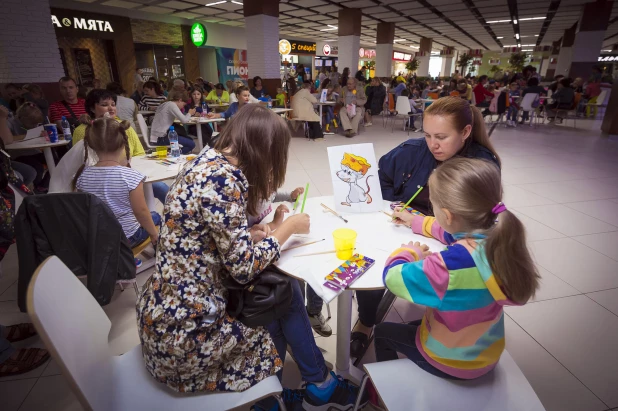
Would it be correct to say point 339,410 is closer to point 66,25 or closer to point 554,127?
point 554,127

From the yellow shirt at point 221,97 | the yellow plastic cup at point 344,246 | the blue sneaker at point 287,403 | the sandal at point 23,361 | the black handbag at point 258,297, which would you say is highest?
the yellow shirt at point 221,97

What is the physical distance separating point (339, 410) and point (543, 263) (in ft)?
7.42

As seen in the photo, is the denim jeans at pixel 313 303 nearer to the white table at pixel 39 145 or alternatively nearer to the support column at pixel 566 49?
the white table at pixel 39 145

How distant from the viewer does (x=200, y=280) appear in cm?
107

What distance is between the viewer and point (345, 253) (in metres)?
1.29

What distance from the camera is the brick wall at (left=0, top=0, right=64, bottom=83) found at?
582 cm

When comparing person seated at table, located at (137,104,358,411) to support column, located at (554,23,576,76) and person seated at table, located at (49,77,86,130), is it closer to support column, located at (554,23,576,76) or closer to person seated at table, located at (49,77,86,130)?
person seated at table, located at (49,77,86,130)

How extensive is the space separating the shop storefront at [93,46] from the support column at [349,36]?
709 cm

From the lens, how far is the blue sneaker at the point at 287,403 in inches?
→ 54.9

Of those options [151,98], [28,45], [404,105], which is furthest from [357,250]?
[28,45]

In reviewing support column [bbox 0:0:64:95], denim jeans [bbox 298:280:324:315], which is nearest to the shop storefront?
support column [bbox 0:0:64:95]

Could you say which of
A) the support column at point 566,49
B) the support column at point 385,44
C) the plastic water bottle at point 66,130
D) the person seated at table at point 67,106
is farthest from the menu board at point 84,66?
the support column at point 566,49

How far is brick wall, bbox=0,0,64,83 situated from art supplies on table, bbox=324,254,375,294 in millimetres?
7747

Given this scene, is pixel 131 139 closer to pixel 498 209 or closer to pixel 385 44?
pixel 498 209
